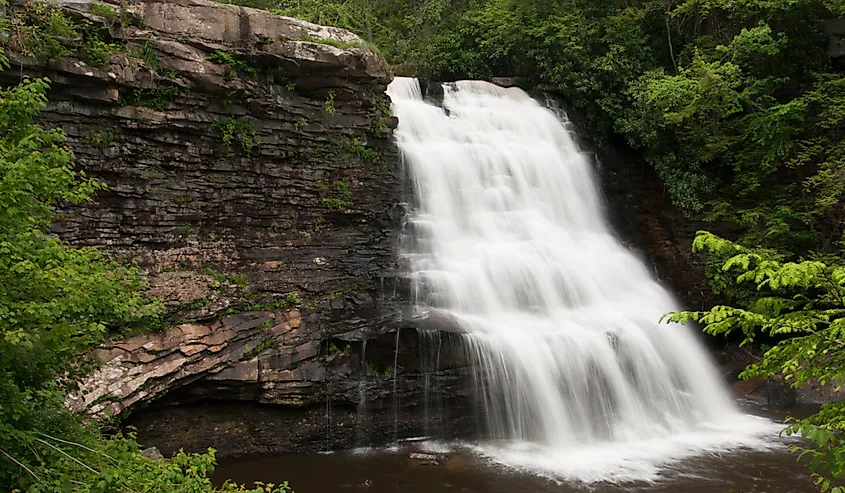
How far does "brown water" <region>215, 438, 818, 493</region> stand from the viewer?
25.8ft

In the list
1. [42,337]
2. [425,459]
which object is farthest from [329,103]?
[42,337]

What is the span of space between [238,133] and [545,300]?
7031mm

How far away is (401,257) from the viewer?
12.0 metres

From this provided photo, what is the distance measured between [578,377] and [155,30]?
962 cm

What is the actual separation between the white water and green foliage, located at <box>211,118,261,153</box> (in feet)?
12.2

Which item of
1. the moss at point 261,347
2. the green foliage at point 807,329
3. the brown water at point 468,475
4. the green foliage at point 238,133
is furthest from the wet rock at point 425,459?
the green foliage at point 238,133

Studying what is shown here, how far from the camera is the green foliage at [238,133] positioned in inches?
404

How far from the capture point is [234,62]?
1012 cm

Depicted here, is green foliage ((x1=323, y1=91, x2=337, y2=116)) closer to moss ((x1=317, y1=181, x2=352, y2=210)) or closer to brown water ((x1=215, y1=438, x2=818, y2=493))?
moss ((x1=317, y1=181, x2=352, y2=210))

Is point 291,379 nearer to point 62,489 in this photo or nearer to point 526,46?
→ point 62,489

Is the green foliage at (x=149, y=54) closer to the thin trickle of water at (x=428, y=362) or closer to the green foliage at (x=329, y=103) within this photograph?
the green foliage at (x=329, y=103)

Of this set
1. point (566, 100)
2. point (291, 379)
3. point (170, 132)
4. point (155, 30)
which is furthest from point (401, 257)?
point (566, 100)

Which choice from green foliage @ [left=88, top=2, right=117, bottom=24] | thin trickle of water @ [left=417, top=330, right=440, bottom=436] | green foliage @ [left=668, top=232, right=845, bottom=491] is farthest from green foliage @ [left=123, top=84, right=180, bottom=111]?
green foliage @ [left=668, top=232, right=845, bottom=491]

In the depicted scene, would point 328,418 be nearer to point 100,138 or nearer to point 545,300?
point 545,300
